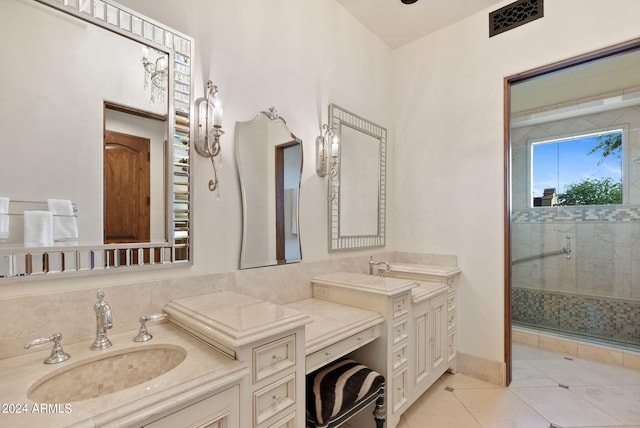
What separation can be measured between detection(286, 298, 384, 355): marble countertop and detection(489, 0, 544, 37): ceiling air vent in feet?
8.18

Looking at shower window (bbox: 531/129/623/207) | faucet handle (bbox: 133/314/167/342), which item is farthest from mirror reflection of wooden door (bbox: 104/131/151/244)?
shower window (bbox: 531/129/623/207)

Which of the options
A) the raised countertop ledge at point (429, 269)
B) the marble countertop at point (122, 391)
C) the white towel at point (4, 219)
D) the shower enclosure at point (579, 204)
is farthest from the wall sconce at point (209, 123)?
the shower enclosure at point (579, 204)

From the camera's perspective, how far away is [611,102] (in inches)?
122

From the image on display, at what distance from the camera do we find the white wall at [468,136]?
2.26 m

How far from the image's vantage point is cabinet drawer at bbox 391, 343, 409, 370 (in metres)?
1.81

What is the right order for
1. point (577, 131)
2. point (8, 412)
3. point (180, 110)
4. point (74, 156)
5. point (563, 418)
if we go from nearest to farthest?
point (8, 412) → point (74, 156) → point (180, 110) → point (563, 418) → point (577, 131)

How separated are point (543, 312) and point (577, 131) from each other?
6.88 ft

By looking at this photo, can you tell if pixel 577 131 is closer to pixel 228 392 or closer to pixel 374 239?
pixel 374 239

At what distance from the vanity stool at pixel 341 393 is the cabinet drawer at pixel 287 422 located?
207 mm

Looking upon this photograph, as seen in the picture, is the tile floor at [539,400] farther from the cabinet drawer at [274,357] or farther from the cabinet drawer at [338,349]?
the cabinet drawer at [274,357]

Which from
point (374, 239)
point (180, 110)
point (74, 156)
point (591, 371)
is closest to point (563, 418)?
point (591, 371)

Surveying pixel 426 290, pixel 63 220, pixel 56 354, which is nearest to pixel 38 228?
pixel 63 220

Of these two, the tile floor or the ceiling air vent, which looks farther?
the ceiling air vent

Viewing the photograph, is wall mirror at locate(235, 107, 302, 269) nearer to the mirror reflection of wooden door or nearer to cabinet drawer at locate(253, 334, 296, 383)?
the mirror reflection of wooden door
